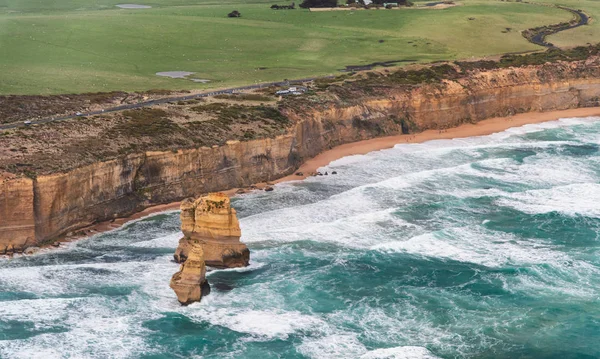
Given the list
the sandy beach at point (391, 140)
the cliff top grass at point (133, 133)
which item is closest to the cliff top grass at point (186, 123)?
the cliff top grass at point (133, 133)

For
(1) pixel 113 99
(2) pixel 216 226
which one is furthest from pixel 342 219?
(1) pixel 113 99

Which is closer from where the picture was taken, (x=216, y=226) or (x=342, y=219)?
(x=216, y=226)

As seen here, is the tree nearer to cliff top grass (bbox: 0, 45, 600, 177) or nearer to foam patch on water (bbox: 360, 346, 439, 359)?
cliff top grass (bbox: 0, 45, 600, 177)

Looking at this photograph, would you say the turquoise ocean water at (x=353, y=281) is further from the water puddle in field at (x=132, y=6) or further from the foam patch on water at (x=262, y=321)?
the water puddle in field at (x=132, y=6)

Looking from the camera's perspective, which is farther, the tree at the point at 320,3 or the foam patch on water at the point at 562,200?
the tree at the point at 320,3

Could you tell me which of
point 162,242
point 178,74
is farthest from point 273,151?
point 178,74

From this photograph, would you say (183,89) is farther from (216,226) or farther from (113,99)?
(216,226)

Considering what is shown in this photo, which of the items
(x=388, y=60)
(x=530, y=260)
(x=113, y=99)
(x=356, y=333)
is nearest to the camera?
(x=356, y=333)

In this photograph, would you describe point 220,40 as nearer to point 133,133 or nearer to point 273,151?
point 273,151
